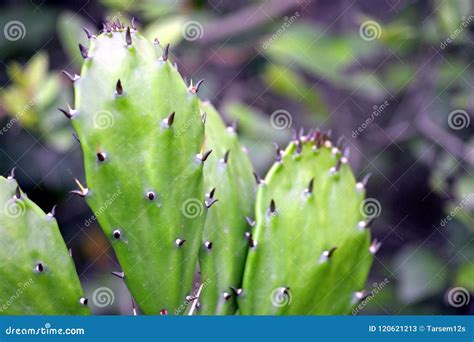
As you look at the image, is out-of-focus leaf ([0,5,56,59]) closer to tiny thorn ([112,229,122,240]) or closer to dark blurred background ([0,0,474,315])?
dark blurred background ([0,0,474,315])

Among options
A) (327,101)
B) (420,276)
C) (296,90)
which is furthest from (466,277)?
(327,101)

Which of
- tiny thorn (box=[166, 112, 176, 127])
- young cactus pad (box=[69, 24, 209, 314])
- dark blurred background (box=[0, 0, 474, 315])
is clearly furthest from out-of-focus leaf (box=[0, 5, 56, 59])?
tiny thorn (box=[166, 112, 176, 127])

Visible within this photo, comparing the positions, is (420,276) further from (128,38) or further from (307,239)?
(128,38)

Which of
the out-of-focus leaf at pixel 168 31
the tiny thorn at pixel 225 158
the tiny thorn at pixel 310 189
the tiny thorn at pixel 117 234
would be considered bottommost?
the tiny thorn at pixel 117 234

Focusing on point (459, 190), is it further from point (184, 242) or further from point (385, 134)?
point (184, 242)

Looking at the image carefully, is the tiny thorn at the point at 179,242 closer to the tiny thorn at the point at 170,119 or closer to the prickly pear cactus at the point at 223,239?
the prickly pear cactus at the point at 223,239

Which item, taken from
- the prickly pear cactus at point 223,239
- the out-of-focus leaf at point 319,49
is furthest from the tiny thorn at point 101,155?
the out-of-focus leaf at point 319,49
